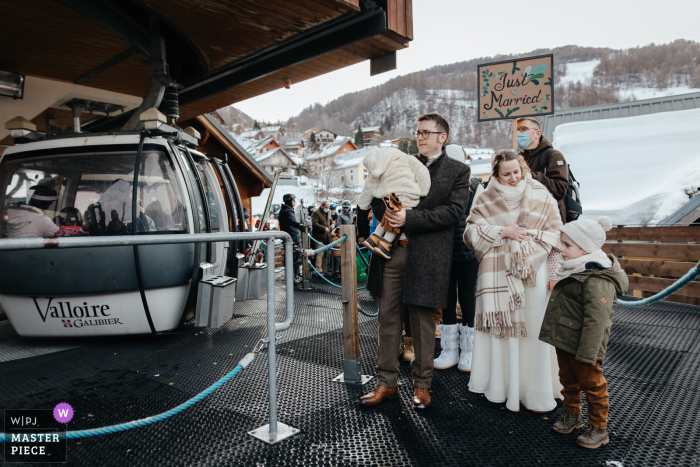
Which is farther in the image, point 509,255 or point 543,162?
point 543,162

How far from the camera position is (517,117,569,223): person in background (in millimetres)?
3346

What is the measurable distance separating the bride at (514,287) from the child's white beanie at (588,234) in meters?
0.39

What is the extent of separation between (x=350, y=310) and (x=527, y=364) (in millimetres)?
1328

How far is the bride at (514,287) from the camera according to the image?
2.70 m

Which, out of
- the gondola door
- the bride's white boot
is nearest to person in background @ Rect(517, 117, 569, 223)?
the bride's white boot

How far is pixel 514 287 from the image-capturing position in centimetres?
275

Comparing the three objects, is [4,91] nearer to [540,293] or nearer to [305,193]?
[540,293]

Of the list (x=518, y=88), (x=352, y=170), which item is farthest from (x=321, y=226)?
(x=352, y=170)

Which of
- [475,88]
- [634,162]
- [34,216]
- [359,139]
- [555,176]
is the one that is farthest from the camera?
[475,88]

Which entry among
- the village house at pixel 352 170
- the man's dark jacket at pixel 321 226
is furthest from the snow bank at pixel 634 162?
the village house at pixel 352 170

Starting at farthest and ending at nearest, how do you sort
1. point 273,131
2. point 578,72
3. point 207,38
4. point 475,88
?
point 578,72
point 475,88
point 273,131
point 207,38

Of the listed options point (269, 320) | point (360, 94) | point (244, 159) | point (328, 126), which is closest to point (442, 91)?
point (360, 94)

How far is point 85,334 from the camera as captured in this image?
14.0 feet

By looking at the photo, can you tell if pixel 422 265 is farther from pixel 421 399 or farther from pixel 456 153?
pixel 456 153
